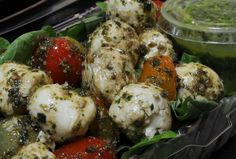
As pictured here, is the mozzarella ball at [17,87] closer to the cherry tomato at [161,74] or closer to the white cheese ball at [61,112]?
the white cheese ball at [61,112]

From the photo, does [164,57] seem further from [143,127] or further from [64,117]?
[64,117]

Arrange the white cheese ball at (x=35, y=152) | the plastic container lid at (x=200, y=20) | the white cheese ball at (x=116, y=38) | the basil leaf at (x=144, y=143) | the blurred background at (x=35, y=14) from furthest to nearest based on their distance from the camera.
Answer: the blurred background at (x=35, y=14) → the plastic container lid at (x=200, y=20) → the white cheese ball at (x=116, y=38) → the basil leaf at (x=144, y=143) → the white cheese ball at (x=35, y=152)

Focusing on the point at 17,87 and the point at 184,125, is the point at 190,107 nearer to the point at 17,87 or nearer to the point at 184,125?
the point at 184,125

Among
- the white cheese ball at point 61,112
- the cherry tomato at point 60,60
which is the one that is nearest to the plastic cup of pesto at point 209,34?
the cherry tomato at point 60,60

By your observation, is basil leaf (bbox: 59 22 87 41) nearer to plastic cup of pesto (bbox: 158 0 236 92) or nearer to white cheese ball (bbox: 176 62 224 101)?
plastic cup of pesto (bbox: 158 0 236 92)

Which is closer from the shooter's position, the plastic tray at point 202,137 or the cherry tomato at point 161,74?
the plastic tray at point 202,137

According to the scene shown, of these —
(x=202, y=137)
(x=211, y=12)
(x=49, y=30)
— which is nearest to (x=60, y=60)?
(x=49, y=30)

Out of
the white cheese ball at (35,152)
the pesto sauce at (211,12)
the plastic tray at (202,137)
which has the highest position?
the pesto sauce at (211,12)
